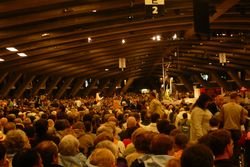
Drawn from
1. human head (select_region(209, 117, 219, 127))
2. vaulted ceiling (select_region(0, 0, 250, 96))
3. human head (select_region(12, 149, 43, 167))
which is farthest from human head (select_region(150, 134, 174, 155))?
vaulted ceiling (select_region(0, 0, 250, 96))

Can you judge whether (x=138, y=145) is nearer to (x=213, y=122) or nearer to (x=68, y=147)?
(x=68, y=147)

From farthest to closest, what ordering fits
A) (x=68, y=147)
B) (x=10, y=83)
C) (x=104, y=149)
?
(x=10, y=83) < (x=68, y=147) < (x=104, y=149)

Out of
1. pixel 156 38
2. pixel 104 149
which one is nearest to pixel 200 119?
pixel 104 149

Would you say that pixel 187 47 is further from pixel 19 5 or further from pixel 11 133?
pixel 11 133

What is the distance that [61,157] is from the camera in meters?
7.31

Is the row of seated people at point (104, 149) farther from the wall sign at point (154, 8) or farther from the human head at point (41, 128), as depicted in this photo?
the wall sign at point (154, 8)

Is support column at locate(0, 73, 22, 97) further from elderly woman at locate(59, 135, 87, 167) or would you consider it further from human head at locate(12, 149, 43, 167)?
human head at locate(12, 149, 43, 167)

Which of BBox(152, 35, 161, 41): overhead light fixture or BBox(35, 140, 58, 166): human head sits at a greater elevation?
BBox(152, 35, 161, 41): overhead light fixture

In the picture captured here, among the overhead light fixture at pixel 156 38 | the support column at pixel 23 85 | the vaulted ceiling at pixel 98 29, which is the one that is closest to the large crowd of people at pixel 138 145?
the vaulted ceiling at pixel 98 29

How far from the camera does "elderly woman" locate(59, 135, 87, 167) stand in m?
7.26

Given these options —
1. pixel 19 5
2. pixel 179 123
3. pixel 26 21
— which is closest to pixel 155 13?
pixel 179 123

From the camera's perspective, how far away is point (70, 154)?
7.33 meters

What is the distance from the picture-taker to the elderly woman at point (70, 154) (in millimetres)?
7258

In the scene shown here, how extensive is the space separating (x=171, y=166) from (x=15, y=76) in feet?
127
